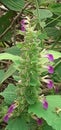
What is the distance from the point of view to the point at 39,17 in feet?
5.54

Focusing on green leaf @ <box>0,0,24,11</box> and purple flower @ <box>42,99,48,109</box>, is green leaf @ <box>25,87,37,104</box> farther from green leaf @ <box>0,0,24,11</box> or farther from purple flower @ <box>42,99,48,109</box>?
green leaf @ <box>0,0,24,11</box>

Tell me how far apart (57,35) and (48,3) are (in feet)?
0.52

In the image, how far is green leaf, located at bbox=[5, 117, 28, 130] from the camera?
124cm

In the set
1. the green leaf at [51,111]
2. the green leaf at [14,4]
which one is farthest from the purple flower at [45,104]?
the green leaf at [14,4]

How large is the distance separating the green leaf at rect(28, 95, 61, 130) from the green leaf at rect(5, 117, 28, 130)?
68 mm

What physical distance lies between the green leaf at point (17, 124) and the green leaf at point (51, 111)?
0.22 ft

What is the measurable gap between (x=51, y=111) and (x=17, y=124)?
0.11 m

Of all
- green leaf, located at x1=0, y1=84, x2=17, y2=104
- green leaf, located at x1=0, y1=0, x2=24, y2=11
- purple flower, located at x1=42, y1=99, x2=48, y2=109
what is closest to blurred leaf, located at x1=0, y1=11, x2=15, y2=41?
green leaf, located at x1=0, y1=0, x2=24, y2=11

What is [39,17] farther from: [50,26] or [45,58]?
[45,58]

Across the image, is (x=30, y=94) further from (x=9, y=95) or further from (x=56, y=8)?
(x=56, y=8)

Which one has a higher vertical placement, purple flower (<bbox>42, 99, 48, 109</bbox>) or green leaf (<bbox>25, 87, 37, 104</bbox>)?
green leaf (<bbox>25, 87, 37, 104</bbox>)

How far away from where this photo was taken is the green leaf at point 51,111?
1176 millimetres

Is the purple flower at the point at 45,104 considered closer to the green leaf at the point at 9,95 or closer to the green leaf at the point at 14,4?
the green leaf at the point at 9,95

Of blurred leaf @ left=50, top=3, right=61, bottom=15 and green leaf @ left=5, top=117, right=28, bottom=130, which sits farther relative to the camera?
blurred leaf @ left=50, top=3, right=61, bottom=15
